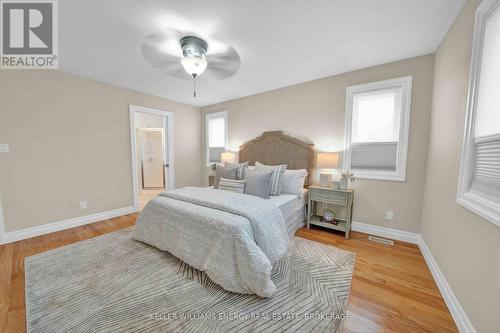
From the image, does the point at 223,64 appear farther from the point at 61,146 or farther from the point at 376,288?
the point at 376,288

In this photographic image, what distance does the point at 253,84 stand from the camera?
10.7 ft

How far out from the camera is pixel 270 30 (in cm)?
183

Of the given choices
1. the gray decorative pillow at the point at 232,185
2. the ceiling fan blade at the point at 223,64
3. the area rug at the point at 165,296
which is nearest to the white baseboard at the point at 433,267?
the area rug at the point at 165,296

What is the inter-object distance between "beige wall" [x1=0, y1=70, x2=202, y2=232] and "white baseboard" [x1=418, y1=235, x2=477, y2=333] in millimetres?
4585

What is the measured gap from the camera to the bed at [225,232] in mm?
1519

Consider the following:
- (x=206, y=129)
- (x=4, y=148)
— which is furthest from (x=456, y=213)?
(x=4, y=148)

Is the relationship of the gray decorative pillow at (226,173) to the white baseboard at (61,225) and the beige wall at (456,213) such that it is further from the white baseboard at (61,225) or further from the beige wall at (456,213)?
the beige wall at (456,213)

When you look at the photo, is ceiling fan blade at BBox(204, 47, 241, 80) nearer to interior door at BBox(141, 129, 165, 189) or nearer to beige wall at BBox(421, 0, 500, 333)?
beige wall at BBox(421, 0, 500, 333)

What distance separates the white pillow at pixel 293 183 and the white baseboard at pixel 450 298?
1563 mm

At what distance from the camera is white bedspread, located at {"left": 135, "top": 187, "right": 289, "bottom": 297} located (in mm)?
1514

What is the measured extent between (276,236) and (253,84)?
2614 millimetres

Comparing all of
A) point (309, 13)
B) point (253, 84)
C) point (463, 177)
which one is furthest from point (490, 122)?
point (253, 84)

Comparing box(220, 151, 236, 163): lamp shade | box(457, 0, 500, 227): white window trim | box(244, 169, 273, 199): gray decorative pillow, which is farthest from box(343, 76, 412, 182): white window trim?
box(220, 151, 236, 163): lamp shade

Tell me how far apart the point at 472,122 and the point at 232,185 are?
2499mm
